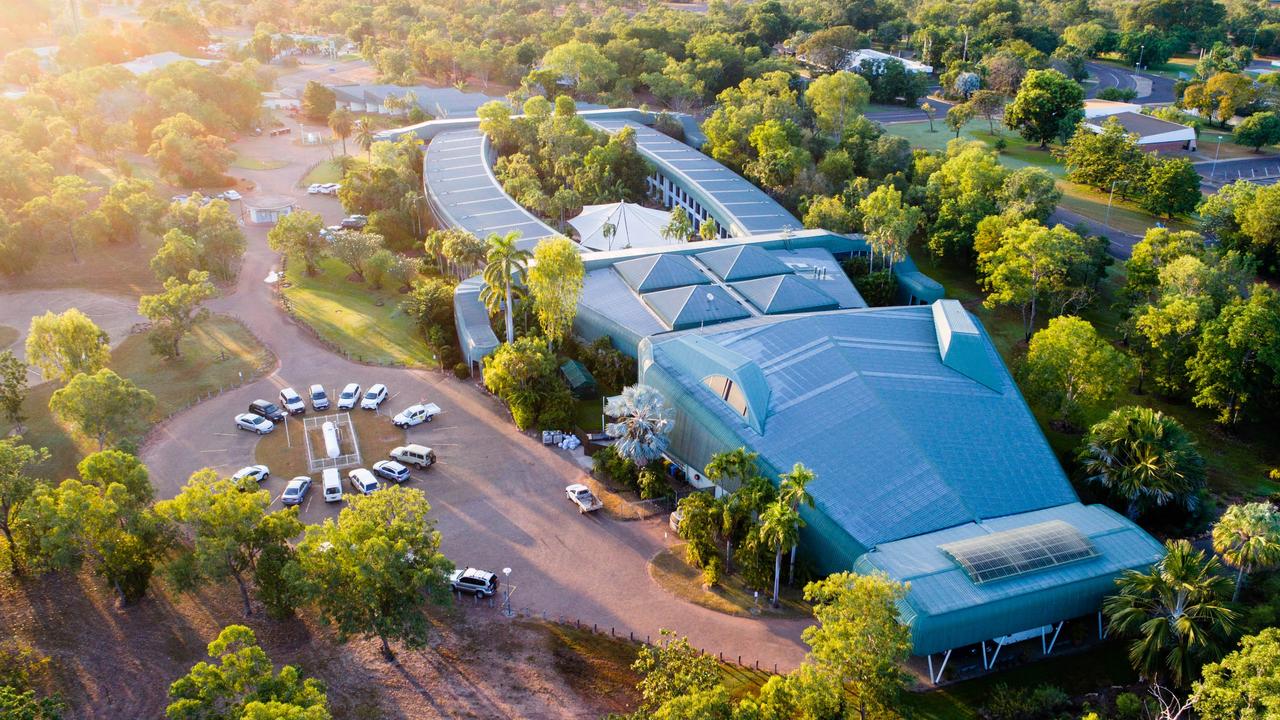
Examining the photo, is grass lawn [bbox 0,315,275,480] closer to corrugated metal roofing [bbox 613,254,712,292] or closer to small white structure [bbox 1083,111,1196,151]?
corrugated metal roofing [bbox 613,254,712,292]

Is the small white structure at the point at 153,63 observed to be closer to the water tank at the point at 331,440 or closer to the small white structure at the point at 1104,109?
the water tank at the point at 331,440

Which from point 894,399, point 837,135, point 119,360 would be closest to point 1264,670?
point 894,399

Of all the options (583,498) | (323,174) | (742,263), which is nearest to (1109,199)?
(742,263)

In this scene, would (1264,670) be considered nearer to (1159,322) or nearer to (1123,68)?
(1159,322)

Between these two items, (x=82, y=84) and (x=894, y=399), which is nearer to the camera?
(x=894, y=399)

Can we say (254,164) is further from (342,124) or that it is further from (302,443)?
(302,443)

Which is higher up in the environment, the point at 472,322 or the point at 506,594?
the point at 472,322

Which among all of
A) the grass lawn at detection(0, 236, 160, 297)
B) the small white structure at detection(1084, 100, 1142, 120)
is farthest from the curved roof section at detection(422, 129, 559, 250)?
the small white structure at detection(1084, 100, 1142, 120)
